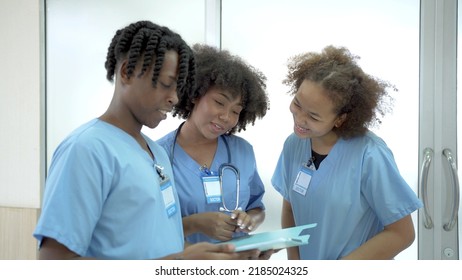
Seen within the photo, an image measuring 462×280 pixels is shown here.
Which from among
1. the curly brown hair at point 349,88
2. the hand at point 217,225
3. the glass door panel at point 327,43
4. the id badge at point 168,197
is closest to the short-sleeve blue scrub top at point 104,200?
the id badge at point 168,197

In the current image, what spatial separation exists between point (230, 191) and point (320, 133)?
1.20 feet

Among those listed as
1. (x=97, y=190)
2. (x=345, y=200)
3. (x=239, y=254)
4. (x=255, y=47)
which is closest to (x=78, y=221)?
(x=97, y=190)

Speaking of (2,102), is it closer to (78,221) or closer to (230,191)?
(230,191)

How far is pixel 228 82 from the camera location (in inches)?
65.2

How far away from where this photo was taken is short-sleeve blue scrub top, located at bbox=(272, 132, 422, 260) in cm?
149

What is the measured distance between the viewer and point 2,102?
2.69 meters

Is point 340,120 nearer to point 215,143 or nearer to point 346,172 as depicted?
point 346,172

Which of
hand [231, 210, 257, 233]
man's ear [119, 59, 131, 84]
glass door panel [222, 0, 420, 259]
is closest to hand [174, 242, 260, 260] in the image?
hand [231, 210, 257, 233]

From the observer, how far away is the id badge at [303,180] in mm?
1622

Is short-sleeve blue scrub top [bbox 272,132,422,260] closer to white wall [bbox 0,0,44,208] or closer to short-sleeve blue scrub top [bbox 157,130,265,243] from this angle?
short-sleeve blue scrub top [bbox 157,130,265,243]

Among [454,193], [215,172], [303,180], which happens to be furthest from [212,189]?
[454,193]

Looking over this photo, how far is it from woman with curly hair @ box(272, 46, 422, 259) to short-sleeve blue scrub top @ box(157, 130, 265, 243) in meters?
0.18

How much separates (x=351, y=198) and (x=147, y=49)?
0.82 metres

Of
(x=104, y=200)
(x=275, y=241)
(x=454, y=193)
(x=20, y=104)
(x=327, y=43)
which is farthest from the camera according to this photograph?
(x=20, y=104)
